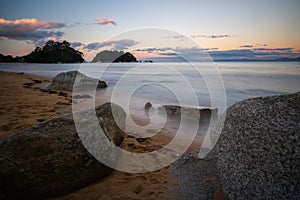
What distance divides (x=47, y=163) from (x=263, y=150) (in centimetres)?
251

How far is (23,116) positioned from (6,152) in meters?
3.15

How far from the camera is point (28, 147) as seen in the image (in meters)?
2.54

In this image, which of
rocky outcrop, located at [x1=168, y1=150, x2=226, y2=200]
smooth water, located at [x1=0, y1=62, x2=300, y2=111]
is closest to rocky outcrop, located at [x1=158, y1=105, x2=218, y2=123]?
smooth water, located at [x1=0, y1=62, x2=300, y2=111]

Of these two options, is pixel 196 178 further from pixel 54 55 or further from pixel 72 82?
pixel 54 55

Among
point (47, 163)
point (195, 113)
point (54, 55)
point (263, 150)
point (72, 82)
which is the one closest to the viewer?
point (263, 150)

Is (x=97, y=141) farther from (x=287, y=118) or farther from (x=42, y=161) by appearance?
(x=287, y=118)

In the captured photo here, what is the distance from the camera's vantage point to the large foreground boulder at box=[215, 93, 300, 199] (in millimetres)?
1604

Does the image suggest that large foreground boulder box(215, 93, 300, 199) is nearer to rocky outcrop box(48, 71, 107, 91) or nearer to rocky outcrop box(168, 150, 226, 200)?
rocky outcrop box(168, 150, 226, 200)

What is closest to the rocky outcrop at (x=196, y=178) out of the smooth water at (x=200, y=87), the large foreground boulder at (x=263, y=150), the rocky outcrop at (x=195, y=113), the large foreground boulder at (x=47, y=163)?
the large foreground boulder at (x=263, y=150)

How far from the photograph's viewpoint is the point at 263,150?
5.75 ft

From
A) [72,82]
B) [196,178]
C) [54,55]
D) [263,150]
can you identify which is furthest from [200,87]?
[54,55]

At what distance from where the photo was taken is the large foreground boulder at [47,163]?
2359 mm

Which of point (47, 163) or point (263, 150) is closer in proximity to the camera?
point (263, 150)

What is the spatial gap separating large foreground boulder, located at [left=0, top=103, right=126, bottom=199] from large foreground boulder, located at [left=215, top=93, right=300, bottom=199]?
1.84m
